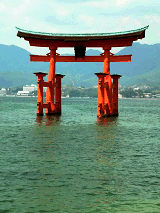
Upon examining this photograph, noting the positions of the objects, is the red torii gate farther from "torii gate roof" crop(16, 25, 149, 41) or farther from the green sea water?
the green sea water

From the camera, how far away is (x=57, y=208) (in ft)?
32.5

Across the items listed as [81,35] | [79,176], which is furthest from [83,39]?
[79,176]

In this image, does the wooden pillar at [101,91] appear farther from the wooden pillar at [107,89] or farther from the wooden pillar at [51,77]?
the wooden pillar at [51,77]

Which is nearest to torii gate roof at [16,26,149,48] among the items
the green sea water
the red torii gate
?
the red torii gate

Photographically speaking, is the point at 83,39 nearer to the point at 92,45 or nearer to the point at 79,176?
the point at 92,45

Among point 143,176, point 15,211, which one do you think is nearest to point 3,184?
point 15,211

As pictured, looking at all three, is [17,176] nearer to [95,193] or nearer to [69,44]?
[95,193]

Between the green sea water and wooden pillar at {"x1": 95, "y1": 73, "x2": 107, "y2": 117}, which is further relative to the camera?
wooden pillar at {"x1": 95, "y1": 73, "x2": 107, "y2": 117}

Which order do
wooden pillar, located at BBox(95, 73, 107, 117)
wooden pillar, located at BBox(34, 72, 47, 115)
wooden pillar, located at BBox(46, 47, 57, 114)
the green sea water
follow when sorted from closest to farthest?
the green sea water → wooden pillar, located at BBox(95, 73, 107, 117) → wooden pillar, located at BBox(34, 72, 47, 115) → wooden pillar, located at BBox(46, 47, 57, 114)

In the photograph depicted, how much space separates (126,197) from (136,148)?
30.7 feet

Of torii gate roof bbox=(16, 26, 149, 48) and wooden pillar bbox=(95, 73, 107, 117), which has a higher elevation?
torii gate roof bbox=(16, 26, 149, 48)

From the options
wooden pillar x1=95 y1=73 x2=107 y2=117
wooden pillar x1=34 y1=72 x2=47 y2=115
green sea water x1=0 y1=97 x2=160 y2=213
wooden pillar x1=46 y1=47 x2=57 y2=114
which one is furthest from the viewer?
wooden pillar x1=46 y1=47 x2=57 y2=114

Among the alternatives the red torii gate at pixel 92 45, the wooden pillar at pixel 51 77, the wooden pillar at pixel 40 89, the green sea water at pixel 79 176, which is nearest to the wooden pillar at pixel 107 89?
the red torii gate at pixel 92 45

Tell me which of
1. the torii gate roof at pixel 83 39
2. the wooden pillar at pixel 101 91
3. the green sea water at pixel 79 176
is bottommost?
the green sea water at pixel 79 176
